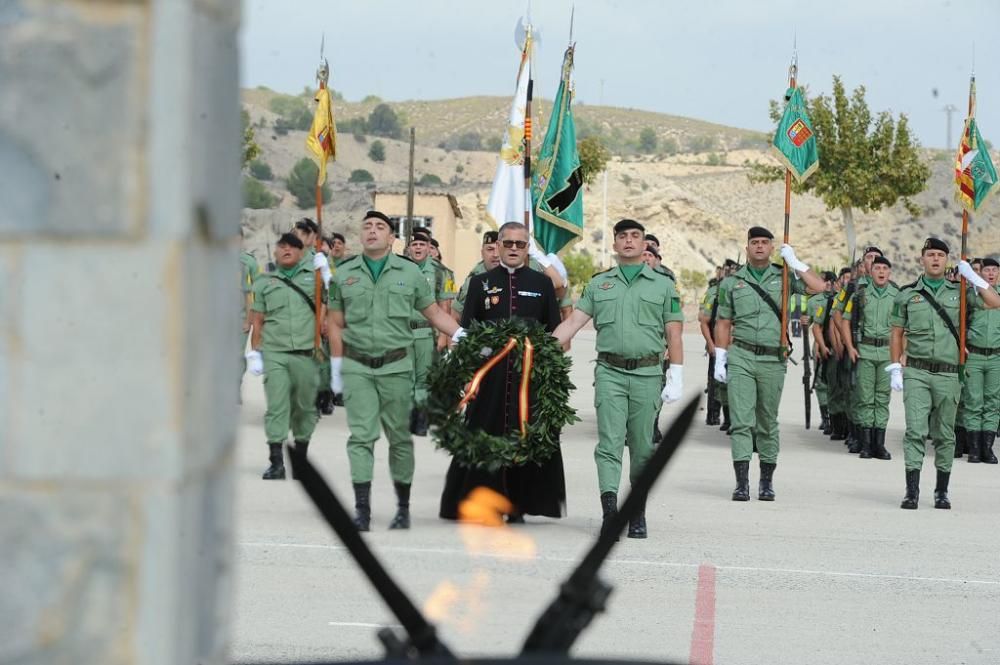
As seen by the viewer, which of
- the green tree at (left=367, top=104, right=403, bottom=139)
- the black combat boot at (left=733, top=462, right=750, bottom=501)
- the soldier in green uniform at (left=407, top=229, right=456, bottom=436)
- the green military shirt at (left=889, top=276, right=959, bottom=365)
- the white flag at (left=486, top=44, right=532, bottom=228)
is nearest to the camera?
the black combat boot at (left=733, top=462, right=750, bottom=501)

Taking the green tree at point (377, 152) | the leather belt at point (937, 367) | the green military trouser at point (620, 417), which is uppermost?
the green tree at point (377, 152)

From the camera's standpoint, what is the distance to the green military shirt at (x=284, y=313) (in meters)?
12.5

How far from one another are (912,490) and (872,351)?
481 cm

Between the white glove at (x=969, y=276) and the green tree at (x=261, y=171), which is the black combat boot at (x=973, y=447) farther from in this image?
the green tree at (x=261, y=171)

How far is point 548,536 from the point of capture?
980cm

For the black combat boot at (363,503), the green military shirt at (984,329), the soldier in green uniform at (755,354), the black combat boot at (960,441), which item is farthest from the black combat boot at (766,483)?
the black combat boot at (960,441)

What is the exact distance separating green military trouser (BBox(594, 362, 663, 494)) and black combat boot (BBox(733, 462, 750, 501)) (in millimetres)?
1828

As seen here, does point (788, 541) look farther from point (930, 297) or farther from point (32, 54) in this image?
point (32, 54)

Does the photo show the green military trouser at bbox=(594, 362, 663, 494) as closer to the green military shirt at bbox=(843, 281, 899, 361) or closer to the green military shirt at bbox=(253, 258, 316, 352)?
the green military shirt at bbox=(253, 258, 316, 352)

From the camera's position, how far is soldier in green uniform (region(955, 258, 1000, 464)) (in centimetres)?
1577

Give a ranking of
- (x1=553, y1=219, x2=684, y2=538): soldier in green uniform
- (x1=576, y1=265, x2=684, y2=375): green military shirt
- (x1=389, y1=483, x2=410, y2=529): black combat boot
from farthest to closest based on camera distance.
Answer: (x1=576, y1=265, x2=684, y2=375): green military shirt → (x1=553, y1=219, x2=684, y2=538): soldier in green uniform → (x1=389, y1=483, x2=410, y2=529): black combat boot

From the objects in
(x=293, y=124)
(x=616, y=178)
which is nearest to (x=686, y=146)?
(x=293, y=124)

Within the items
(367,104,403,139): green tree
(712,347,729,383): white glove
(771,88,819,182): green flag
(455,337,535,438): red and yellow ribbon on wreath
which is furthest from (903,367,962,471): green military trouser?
(367,104,403,139): green tree

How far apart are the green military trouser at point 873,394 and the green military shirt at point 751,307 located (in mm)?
3513
